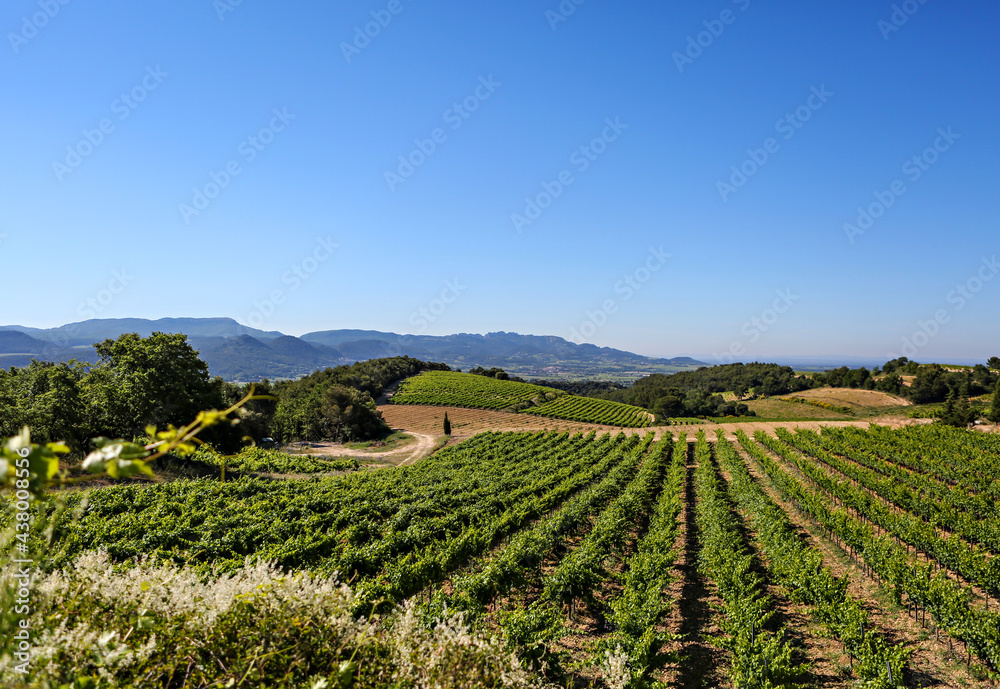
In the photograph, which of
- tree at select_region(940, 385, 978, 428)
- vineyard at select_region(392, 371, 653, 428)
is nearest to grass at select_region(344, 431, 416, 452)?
vineyard at select_region(392, 371, 653, 428)

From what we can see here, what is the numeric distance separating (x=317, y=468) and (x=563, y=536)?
70.5 feet

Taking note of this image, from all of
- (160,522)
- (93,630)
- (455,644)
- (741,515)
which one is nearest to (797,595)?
(741,515)

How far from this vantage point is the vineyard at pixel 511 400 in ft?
250

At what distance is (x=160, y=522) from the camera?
47.7 ft

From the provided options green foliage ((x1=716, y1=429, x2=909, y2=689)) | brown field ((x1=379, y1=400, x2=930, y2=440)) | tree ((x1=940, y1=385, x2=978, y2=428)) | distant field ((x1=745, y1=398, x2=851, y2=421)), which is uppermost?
tree ((x1=940, y1=385, x2=978, y2=428))

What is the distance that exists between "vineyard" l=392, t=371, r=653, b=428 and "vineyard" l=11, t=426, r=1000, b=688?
158 feet

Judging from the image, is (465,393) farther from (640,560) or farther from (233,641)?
(233,641)

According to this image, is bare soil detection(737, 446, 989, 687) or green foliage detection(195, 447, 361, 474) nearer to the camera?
bare soil detection(737, 446, 989, 687)

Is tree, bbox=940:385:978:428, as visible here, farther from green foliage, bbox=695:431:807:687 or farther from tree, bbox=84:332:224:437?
tree, bbox=84:332:224:437

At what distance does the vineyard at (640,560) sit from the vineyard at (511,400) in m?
48.0

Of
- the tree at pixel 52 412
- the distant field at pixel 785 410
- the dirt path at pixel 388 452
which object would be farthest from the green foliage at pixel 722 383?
the tree at pixel 52 412

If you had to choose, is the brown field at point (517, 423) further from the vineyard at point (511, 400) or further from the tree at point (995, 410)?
the tree at point (995, 410)

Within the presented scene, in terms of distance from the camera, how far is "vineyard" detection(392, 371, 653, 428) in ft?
250

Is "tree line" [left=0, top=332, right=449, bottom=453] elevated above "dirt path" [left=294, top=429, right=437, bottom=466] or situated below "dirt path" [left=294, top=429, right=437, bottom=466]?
above
